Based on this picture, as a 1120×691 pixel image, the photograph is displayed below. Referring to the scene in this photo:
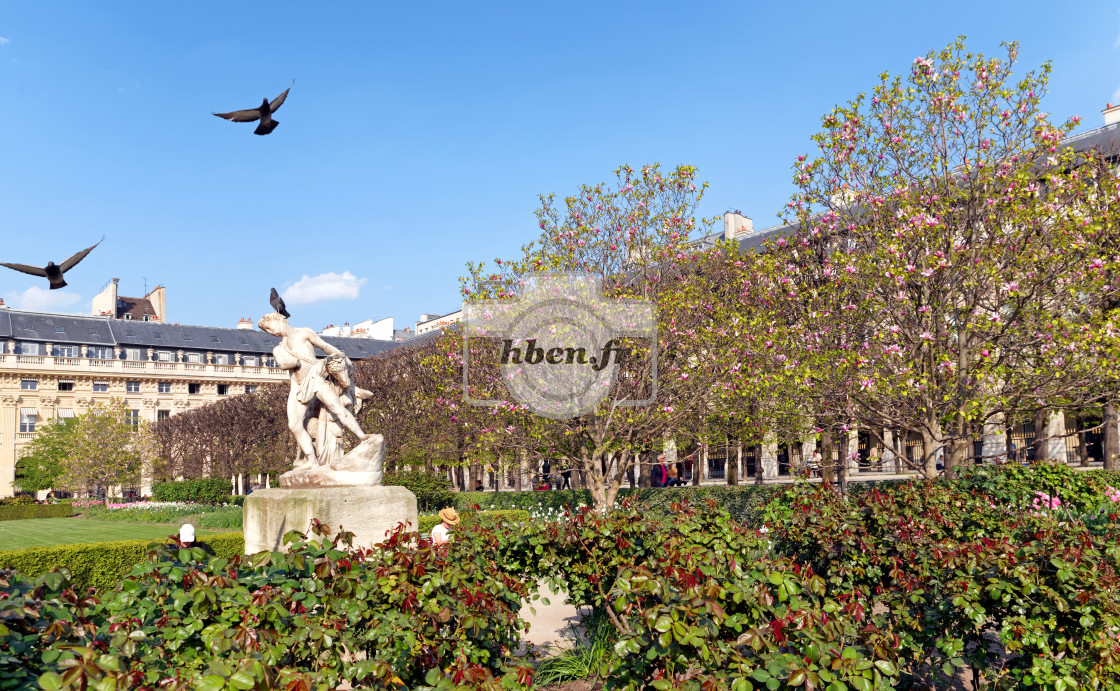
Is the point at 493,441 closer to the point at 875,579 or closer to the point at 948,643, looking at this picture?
the point at 875,579

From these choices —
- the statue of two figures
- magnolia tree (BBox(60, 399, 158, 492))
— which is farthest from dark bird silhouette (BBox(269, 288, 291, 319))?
magnolia tree (BBox(60, 399, 158, 492))

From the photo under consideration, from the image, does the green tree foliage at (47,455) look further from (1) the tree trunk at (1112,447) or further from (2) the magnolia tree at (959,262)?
(1) the tree trunk at (1112,447)

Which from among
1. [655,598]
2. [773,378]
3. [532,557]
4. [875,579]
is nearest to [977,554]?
[875,579]

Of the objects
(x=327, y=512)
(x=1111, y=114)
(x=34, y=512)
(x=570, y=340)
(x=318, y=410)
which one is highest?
(x=1111, y=114)

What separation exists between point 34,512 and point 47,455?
15228 mm

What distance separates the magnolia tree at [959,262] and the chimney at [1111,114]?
788 inches

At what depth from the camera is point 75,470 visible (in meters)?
43.3

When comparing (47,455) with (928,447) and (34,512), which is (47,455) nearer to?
(34,512)

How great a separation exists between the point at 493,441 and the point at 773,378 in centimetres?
620

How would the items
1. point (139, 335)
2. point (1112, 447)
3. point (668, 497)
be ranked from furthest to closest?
point (139, 335), point (1112, 447), point (668, 497)

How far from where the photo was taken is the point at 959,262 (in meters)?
13.9

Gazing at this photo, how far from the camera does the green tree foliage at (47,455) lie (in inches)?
1959

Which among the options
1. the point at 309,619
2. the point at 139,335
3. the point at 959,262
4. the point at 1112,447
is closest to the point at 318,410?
the point at 309,619

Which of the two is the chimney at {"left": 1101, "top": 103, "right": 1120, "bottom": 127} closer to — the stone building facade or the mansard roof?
the mansard roof
